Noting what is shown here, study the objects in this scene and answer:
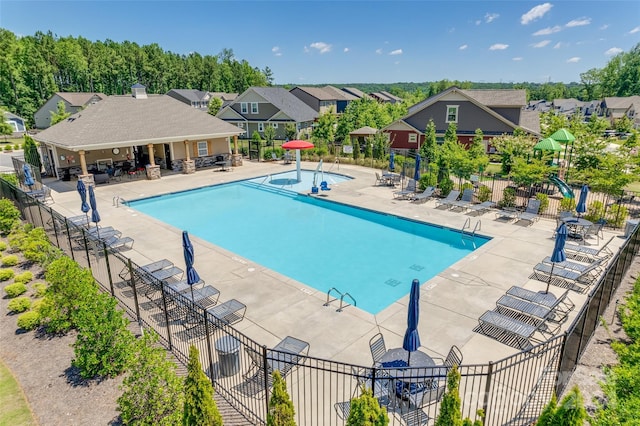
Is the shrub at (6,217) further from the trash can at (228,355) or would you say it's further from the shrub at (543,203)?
the shrub at (543,203)

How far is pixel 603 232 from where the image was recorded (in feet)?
51.3

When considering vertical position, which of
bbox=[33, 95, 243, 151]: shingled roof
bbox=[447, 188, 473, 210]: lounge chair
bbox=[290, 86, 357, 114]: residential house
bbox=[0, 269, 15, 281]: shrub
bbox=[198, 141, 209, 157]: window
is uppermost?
bbox=[290, 86, 357, 114]: residential house

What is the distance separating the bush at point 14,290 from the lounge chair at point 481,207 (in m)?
17.8

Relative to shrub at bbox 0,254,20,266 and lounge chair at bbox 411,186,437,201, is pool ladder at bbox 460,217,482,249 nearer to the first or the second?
lounge chair at bbox 411,186,437,201

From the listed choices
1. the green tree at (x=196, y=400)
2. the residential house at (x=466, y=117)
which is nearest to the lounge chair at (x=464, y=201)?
the green tree at (x=196, y=400)

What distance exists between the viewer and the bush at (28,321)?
30.3 feet

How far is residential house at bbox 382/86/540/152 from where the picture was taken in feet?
118

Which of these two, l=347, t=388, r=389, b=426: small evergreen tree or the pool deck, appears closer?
l=347, t=388, r=389, b=426: small evergreen tree

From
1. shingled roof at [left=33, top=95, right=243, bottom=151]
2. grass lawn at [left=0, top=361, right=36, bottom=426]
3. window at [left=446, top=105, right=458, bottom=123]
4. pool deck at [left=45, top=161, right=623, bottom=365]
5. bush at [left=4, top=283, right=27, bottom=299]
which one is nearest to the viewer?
grass lawn at [left=0, top=361, right=36, bottom=426]

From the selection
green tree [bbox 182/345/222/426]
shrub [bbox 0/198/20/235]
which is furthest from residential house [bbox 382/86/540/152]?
green tree [bbox 182/345/222/426]

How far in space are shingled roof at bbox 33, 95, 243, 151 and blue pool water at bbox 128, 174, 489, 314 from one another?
5.68 m

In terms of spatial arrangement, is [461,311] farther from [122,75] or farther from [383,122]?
[122,75]

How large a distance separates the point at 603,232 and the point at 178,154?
89.8 feet

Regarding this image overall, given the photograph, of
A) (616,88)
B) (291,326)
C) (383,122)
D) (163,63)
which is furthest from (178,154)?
(616,88)
